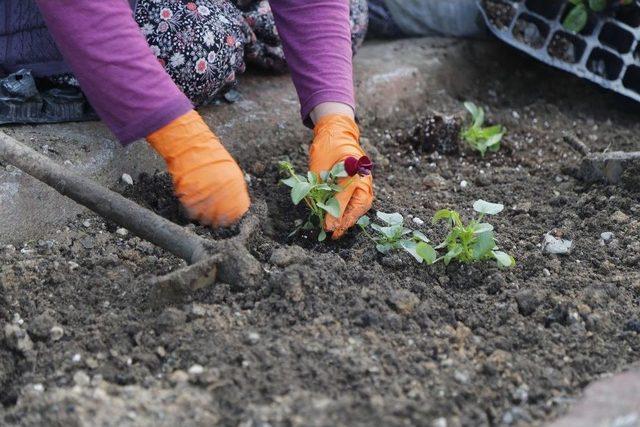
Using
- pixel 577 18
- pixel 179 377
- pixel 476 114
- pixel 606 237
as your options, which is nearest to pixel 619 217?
pixel 606 237

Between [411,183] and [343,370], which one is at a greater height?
[343,370]

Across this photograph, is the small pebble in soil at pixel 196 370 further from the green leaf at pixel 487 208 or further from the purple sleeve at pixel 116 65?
the green leaf at pixel 487 208

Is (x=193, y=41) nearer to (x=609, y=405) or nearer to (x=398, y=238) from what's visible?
(x=398, y=238)

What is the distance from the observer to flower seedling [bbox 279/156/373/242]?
219cm

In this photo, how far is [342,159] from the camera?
2.39 m

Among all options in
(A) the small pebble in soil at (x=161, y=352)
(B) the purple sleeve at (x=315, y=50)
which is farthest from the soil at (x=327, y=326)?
(B) the purple sleeve at (x=315, y=50)

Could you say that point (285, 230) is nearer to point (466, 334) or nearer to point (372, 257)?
point (372, 257)

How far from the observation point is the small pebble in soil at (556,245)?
227 cm

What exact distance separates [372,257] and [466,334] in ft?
1.26

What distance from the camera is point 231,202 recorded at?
2227 mm

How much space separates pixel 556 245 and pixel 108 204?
114 cm

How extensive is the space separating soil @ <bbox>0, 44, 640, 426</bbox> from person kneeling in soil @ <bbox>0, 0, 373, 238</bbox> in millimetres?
139

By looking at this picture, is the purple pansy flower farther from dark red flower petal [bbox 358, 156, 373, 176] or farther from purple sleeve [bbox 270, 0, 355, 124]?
purple sleeve [bbox 270, 0, 355, 124]

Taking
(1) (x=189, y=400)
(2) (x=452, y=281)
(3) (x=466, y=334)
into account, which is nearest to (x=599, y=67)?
(2) (x=452, y=281)
